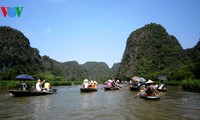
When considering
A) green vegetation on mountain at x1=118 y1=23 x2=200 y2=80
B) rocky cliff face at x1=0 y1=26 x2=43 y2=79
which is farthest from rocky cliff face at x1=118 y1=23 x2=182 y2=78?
rocky cliff face at x1=0 y1=26 x2=43 y2=79

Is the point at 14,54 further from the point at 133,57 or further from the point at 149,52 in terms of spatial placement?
the point at 149,52

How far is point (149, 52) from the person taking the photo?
125 m

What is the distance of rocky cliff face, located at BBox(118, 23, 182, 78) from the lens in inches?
4525

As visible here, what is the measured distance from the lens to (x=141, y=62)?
12025 cm

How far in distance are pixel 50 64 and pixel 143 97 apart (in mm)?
114774

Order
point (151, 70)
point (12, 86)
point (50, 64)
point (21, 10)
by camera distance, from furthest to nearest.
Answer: point (50, 64) → point (151, 70) → point (12, 86) → point (21, 10)

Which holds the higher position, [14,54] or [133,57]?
[133,57]

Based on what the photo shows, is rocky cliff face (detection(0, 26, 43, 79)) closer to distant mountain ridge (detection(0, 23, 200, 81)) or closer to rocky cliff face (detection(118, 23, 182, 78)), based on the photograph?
distant mountain ridge (detection(0, 23, 200, 81))

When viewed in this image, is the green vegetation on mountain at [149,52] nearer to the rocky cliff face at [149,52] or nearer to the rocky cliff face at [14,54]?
the rocky cliff face at [149,52]

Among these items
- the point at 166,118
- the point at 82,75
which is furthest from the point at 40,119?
the point at 82,75

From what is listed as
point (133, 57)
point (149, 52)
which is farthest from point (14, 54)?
point (149, 52)

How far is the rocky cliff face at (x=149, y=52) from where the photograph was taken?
4525 inches

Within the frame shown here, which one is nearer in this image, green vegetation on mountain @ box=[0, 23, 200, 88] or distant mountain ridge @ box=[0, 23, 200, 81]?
green vegetation on mountain @ box=[0, 23, 200, 88]

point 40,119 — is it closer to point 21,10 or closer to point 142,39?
point 21,10
